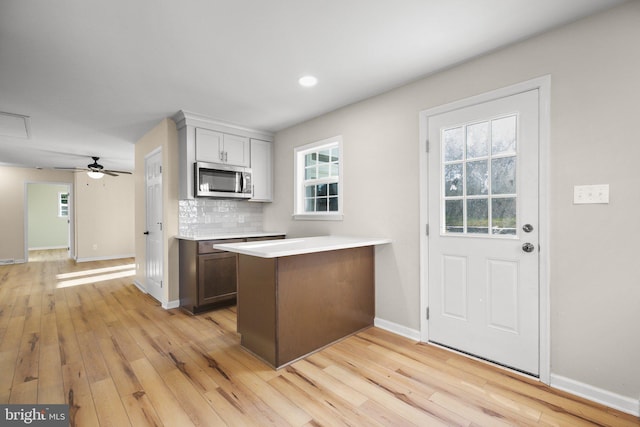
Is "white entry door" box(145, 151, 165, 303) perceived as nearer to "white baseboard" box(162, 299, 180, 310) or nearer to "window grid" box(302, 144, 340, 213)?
"white baseboard" box(162, 299, 180, 310)

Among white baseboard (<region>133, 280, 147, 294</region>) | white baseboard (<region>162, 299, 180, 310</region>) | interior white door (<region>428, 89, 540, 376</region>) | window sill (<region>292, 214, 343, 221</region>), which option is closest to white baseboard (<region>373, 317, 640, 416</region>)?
interior white door (<region>428, 89, 540, 376</region>)

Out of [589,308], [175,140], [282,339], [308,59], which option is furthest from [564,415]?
[175,140]

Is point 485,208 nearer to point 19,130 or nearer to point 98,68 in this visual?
point 98,68

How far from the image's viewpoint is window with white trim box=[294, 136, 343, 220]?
11.4 feet

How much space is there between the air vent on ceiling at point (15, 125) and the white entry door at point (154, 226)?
53.5 inches

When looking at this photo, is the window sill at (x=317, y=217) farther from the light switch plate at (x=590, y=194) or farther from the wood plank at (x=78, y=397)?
the wood plank at (x=78, y=397)

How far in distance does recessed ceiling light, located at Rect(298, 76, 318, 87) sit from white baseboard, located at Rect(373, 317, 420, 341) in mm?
2345

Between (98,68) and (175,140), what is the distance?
1364 mm

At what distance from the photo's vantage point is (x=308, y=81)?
2.71 meters

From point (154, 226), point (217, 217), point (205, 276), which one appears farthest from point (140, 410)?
point (154, 226)

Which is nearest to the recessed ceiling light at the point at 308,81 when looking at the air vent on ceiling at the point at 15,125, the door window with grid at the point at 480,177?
the door window with grid at the point at 480,177

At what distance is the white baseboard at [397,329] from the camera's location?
2.71 metres

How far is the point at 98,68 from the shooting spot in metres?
2.43

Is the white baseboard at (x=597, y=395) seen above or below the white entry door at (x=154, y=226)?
below
